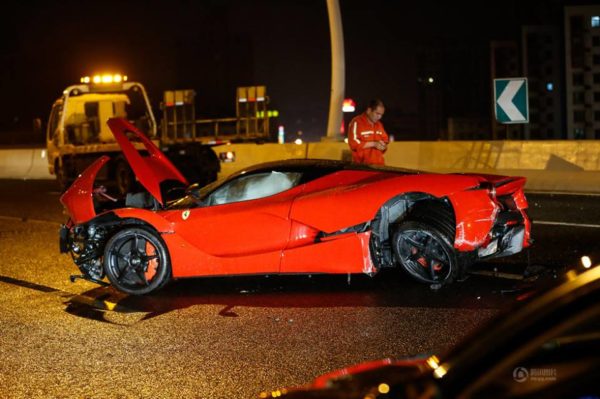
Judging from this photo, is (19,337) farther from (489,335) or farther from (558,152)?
(558,152)

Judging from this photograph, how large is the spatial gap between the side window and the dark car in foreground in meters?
5.77

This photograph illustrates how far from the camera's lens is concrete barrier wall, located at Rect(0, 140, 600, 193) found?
15.9m

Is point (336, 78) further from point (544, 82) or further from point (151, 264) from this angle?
point (544, 82)

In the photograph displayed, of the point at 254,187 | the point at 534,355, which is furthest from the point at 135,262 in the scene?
the point at 534,355

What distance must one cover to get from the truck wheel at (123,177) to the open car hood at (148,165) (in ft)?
32.3

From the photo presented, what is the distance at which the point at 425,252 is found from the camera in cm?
800

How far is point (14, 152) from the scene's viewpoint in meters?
28.2

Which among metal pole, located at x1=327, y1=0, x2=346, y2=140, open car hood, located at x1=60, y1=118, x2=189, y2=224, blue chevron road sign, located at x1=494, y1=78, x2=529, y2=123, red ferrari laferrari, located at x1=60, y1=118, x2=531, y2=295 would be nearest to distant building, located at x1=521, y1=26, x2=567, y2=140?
metal pole, located at x1=327, y1=0, x2=346, y2=140

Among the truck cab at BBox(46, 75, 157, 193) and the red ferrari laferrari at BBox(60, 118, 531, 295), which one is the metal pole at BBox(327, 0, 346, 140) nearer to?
the truck cab at BBox(46, 75, 157, 193)

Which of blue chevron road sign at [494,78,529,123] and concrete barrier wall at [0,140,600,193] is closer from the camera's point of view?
blue chevron road sign at [494,78,529,123]

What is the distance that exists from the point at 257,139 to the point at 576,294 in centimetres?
1973

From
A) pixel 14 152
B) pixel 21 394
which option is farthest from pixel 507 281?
pixel 14 152

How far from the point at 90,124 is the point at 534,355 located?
19.2m

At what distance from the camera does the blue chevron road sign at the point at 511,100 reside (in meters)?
15.4
